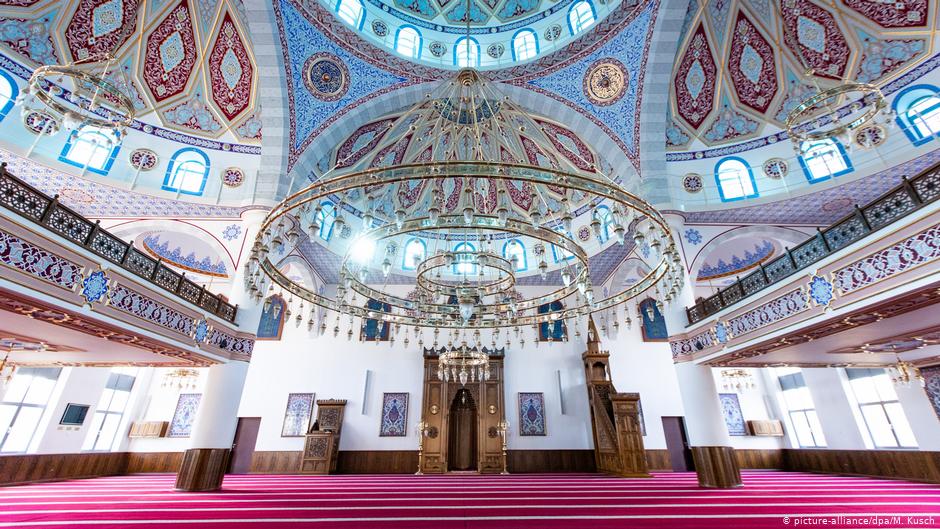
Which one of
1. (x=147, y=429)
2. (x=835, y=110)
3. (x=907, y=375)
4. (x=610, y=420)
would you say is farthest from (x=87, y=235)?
(x=907, y=375)

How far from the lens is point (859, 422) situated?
8.61 meters

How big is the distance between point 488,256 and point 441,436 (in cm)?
617

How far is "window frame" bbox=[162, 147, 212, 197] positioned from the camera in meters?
7.49

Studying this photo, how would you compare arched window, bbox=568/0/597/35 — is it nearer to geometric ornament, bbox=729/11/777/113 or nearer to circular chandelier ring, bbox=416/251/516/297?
geometric ornament, bbox=729/11/777/113

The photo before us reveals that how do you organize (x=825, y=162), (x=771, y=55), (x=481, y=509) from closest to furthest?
(x=481, y=509) < (x=825, y=162) < (x=771, y=55)

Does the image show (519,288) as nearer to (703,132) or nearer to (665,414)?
(665,414)

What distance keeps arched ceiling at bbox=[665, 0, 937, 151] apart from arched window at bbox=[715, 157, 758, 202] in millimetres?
533

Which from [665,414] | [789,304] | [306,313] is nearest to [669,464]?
[665,414]

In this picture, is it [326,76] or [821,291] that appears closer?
[821,291]

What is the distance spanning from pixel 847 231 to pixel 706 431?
3433mm

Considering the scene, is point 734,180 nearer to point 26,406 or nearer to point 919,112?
point 919,112

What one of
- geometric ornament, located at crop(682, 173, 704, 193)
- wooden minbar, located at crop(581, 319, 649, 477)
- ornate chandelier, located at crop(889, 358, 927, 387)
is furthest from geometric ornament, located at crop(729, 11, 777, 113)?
wooden minbar, located at crop(581, 319, 649, 477)

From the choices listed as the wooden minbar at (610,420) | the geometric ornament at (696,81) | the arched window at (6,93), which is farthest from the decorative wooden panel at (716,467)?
the arched window at (6,93)

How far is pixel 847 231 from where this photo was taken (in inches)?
170
